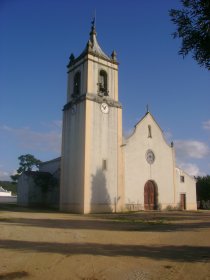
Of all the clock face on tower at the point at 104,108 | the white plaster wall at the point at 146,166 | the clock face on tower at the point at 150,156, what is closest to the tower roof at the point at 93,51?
the clock face on tower at the point at 104,108

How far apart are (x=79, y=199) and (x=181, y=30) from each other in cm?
2037

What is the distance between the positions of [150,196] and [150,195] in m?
0.11

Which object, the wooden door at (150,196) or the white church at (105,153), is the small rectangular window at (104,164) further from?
the wooden door at (150,196)

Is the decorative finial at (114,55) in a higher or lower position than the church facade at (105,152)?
higher

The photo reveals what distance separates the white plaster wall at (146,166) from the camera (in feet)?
111

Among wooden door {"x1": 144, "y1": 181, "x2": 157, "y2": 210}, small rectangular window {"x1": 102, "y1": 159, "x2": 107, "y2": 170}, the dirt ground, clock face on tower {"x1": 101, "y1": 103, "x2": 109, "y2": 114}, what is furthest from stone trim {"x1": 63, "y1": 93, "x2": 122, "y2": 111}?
the dirt ground

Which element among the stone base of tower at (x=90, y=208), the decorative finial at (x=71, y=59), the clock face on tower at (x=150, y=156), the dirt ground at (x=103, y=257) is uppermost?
the decorative finial at (x=71, y=59)

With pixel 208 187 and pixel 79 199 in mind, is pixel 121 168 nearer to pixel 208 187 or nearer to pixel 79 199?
pixel 79 199

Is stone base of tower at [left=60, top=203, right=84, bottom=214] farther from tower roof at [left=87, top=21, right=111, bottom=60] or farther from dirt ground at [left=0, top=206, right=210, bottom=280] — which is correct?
dirt ground at [left=0, top=206, right=210, bottom=280]

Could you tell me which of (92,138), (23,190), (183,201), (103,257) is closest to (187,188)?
(183,201)

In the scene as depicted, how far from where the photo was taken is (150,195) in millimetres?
35500

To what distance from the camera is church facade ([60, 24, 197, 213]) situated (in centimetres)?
3061

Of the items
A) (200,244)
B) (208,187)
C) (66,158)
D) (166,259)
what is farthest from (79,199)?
(208,187)

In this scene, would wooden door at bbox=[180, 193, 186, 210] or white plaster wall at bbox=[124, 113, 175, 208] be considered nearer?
white plaster wall at bbox=[124, 113, 175, 208]
